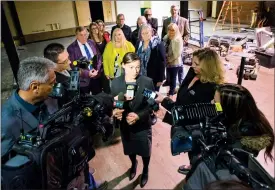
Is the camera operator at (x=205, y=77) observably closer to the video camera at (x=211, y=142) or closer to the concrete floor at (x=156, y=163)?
→ the video camera at (x=211, y=142)

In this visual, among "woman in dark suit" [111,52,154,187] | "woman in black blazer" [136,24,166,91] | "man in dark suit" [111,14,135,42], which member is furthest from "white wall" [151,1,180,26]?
"woman in dark suit" [111,52,154,187]

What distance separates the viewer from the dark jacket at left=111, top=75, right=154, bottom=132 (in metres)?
1.78

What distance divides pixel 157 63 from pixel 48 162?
2.20 meters

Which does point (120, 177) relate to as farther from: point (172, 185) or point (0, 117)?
point (0, 117)

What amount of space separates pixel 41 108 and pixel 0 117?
240 mm

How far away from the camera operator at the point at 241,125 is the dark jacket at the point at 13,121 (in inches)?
37.3

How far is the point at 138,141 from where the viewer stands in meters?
1.93

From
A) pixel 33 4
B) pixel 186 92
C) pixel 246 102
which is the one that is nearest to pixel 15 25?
pixel 33 4

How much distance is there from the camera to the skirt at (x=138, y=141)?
192cm

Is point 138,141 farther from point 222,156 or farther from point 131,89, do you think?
point 222,156

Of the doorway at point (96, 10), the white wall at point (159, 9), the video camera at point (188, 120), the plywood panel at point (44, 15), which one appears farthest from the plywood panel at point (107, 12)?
the video camera at point (188, 120)

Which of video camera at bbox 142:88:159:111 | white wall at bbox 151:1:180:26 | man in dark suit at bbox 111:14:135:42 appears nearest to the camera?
video camera at bbox 142:88:159:111

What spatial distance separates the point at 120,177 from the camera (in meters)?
2.23

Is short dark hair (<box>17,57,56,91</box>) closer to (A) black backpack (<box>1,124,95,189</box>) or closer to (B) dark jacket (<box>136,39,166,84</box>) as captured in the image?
(A) black backpack (<box>1,124,95,189</box>)
